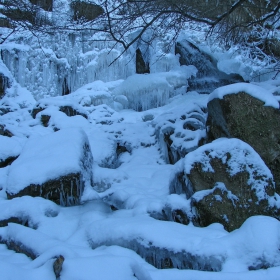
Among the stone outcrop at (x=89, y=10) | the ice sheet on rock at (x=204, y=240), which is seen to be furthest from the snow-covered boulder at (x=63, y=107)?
the ice sheet on rock at (x=204, y=240)

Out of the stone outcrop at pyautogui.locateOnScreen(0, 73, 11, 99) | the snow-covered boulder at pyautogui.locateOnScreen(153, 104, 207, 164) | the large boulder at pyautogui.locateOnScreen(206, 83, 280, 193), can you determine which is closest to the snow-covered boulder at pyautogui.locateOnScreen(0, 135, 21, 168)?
the snow-covered boulder at pyautogui.locateOnScreen(153, 104, 207, 164)

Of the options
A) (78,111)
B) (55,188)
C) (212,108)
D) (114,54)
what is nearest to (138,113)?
(78,111)

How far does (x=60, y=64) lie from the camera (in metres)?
10.7

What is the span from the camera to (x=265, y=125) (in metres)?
3.79

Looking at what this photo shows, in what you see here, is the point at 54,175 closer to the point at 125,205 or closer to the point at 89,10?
the point at 125,205

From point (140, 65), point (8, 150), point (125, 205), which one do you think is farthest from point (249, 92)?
point (140, 65)

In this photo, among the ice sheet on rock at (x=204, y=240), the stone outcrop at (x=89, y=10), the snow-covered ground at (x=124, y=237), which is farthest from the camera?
the stone outcrop at (x=89, y=10)

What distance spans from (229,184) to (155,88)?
19.1 feet

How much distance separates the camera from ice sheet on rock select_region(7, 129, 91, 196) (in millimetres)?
3637

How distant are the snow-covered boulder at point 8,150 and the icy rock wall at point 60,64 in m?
5.13

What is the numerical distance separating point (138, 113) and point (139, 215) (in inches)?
207

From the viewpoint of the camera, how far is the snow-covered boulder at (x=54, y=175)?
142 inches

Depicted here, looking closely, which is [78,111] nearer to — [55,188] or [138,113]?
[138,113]

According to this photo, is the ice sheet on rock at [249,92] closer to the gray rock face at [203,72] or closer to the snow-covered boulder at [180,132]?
the snow-covered boulder at [180,132]
